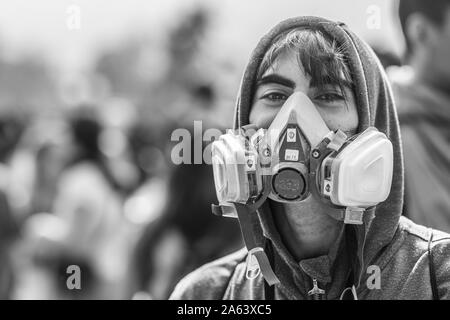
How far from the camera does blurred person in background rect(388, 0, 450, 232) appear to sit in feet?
8.82

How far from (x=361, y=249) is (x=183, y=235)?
1.00m

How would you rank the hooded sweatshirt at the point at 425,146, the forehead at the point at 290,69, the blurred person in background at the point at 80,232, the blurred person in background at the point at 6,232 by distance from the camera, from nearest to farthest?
1. the forehead at the point at 290,69
2. the hooded sweatshirt at the point at 425,146
3. the blurred person in background at the point at 80,232
4. the blurred person in background at the point at 6,232

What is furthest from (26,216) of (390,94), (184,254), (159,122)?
(390,94)

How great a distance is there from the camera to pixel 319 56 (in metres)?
2.03

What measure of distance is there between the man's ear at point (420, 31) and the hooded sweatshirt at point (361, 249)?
29.1 inches

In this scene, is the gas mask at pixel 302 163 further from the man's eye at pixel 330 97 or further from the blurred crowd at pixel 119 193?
the blurred crowd at pixel 119 193

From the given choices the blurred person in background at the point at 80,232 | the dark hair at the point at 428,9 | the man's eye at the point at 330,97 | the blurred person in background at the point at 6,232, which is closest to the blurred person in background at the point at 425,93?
the dark hair at the point at 428,9

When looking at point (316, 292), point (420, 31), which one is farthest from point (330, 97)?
point (420, 31)

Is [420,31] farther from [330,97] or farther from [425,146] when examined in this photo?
[330,97]

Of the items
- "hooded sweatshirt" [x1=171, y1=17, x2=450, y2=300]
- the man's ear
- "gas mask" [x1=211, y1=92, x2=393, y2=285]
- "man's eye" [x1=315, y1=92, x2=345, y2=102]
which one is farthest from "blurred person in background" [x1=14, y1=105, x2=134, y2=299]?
the man's ear

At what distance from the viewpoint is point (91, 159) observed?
11.7 ft

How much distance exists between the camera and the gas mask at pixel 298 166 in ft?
6.36
